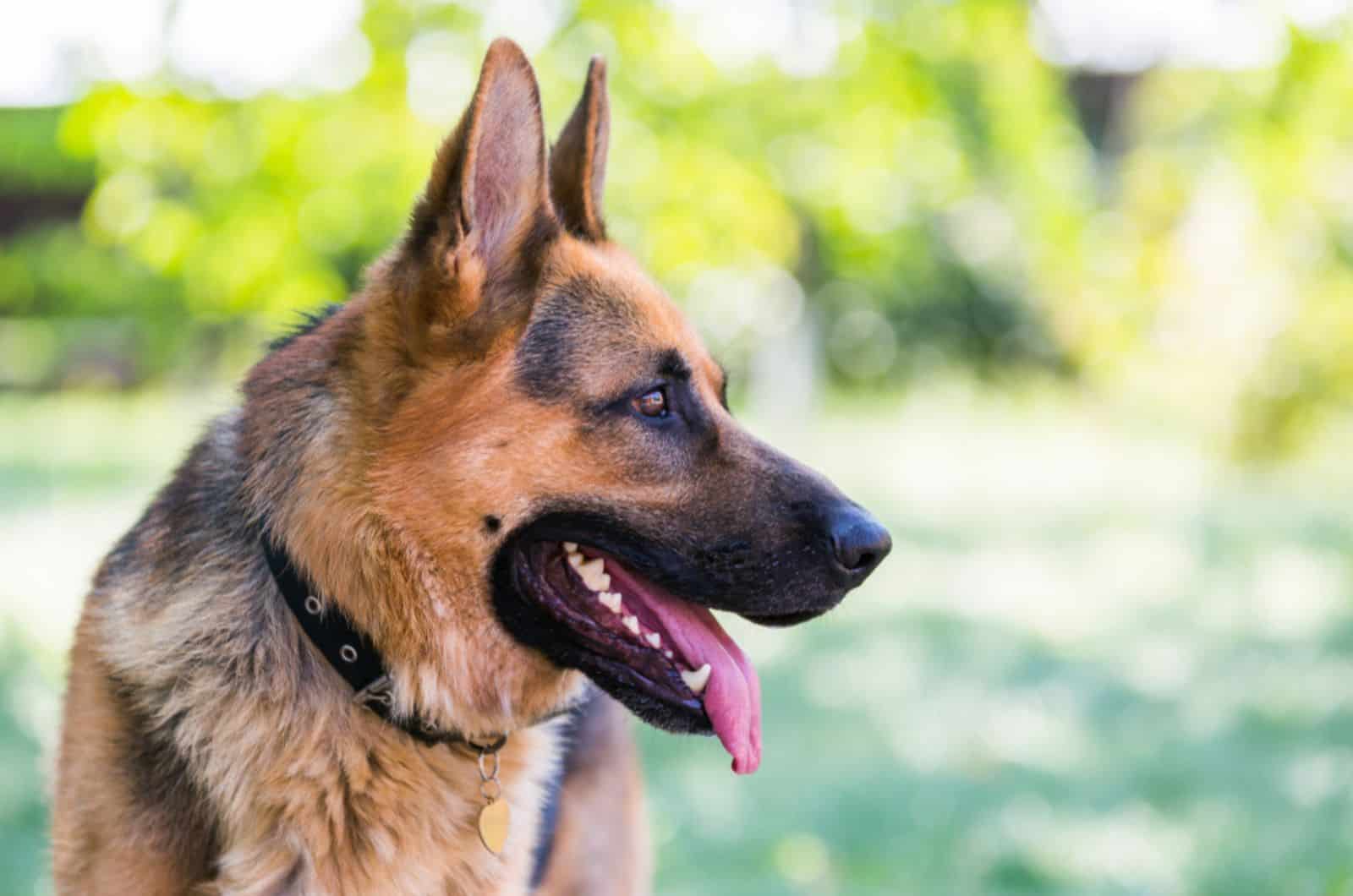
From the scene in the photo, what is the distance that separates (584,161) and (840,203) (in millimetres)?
5759

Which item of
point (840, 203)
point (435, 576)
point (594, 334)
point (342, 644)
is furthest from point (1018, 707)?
point (342, 644)

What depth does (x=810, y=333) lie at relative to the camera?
21.4 metres

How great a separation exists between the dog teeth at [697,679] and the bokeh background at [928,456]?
1.18 meters

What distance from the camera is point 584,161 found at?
3.13 metres

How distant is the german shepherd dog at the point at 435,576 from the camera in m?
2.49

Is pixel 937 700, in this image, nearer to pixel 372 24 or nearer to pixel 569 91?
pixel 569 91

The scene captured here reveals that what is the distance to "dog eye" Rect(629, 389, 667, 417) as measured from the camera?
274 cm

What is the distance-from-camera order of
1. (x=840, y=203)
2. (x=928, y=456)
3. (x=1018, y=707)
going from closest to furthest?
(x=1018, y=707)
(x=840, y=203)
(x=928, y=456)

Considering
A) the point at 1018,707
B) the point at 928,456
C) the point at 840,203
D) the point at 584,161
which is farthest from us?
the point at 928,456

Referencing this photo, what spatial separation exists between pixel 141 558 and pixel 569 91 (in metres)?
4.50

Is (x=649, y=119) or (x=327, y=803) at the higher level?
(x=649, y=119)

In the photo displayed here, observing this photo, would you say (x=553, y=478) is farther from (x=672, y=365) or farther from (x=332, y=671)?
(x=332, y=671)

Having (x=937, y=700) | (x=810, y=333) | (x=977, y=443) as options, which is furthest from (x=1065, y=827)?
(x=810, y=333)

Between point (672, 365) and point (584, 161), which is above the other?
point (584, 161)
